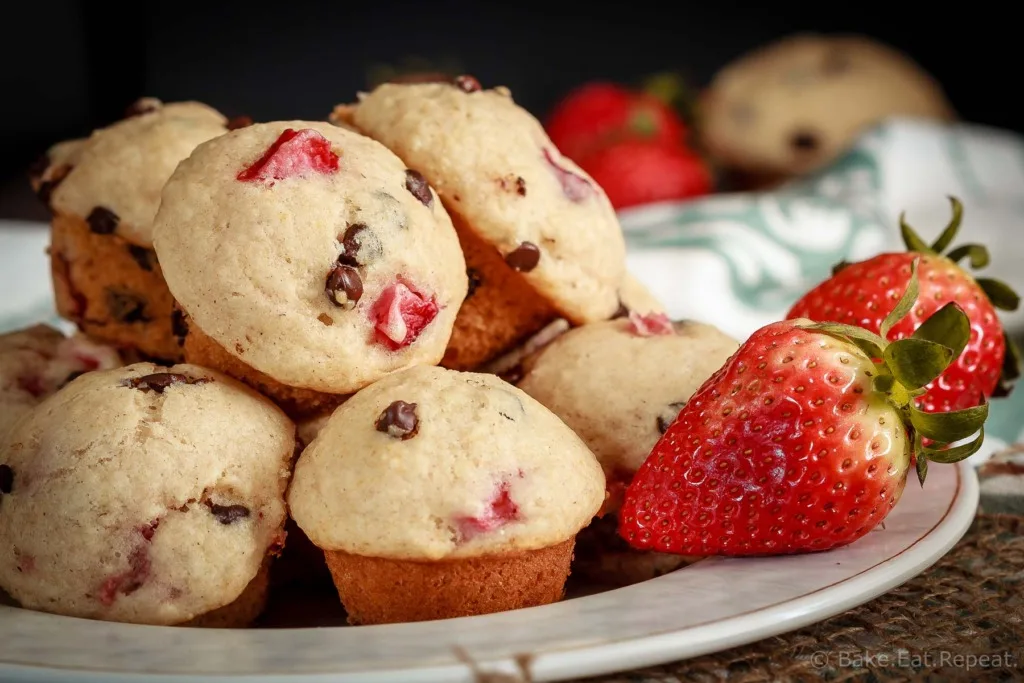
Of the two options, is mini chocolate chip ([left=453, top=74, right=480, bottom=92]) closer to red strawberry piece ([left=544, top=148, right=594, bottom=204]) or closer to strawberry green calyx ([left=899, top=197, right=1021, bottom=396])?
red strawberry piece ([left=544, top=148, right=594, bottom=204])

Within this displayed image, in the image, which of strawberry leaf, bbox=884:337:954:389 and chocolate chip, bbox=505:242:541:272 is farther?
chocolate chip, bbox=505:242:541:272

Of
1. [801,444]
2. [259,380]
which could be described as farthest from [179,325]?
[801,444]

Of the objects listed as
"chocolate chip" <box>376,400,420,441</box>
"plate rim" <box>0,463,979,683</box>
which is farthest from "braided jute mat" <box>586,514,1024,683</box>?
"chocolate chip" <box>376,400,420,441</box>

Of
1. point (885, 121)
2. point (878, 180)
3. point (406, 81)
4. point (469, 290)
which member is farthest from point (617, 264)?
point (885, 121)

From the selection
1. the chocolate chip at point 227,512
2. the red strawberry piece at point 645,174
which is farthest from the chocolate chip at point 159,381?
the red strawberry piece at point 645,174

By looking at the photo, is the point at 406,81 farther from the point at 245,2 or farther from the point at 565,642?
the point at 245,2

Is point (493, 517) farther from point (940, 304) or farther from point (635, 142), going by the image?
point (635, 142)
